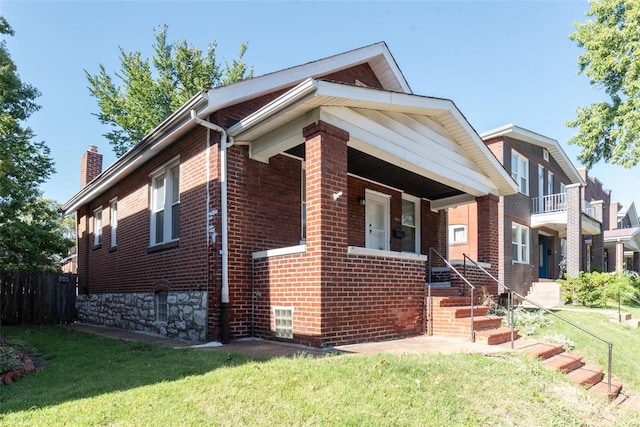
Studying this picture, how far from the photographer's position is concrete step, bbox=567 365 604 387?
554 cm

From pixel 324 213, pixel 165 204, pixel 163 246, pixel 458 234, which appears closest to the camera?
pixel 324 213

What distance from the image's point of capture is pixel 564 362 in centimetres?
602

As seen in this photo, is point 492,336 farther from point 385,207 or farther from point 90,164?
point 90,164

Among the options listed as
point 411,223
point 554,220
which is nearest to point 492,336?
point 411,223

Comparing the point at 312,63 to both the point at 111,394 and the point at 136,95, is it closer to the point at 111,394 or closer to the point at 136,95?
the point at 111,394

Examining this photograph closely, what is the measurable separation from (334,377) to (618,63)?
1620cm

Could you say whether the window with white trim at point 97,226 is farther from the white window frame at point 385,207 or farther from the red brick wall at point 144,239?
the white window frame at point 385,207

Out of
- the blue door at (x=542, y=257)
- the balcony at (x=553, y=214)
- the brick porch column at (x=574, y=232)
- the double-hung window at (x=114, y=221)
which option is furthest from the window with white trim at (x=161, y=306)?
the blue door at (x=542, y=257)

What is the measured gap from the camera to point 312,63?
345 inches

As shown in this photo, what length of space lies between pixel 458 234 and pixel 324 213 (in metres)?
13.2

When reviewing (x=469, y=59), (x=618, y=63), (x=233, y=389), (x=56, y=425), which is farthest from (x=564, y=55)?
(x=56, y=425)

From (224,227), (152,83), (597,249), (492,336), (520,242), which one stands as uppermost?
(152,83)

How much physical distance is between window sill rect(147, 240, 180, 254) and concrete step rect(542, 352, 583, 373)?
6.51 meters

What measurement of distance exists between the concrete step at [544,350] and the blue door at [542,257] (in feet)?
55.0
